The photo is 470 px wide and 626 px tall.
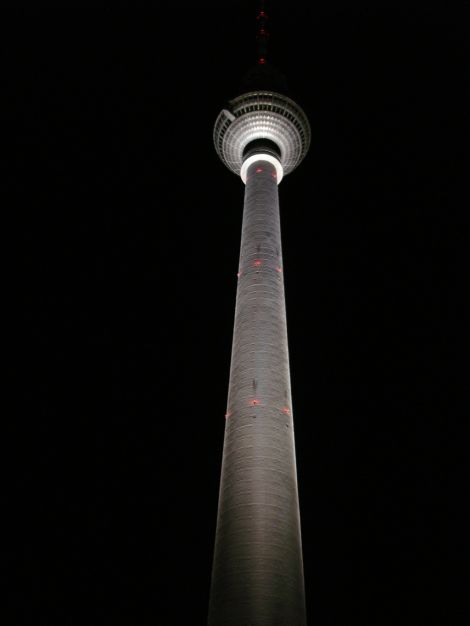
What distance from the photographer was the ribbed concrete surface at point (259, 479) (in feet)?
75.4

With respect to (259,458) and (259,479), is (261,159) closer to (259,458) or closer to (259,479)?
(259,458)

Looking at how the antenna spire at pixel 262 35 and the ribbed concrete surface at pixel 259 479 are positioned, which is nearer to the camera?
the ribbed concrete surface at pixel 259 479

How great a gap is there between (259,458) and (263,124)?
26687 mm

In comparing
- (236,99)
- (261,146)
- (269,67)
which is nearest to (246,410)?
(261,146)

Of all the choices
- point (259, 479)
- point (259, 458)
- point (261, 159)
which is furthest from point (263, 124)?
point (259, 479)

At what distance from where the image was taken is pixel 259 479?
25.8 meters

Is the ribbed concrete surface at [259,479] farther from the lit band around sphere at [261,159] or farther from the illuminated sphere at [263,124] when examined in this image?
the illuminated sphere at [263,124]

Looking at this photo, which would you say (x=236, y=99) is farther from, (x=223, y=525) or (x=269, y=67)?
(x=223, y=525)

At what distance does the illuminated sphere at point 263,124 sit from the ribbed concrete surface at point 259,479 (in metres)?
13.0

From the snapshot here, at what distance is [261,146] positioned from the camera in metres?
44.4

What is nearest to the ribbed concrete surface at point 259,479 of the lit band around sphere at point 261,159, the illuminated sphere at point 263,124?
the lit band around sphere at point 261,159

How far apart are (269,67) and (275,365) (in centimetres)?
3099

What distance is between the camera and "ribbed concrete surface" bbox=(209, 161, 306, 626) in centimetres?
2298

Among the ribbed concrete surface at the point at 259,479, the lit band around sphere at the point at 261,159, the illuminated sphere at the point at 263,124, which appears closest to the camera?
the ribbed concrete surface at the point at 259,479
